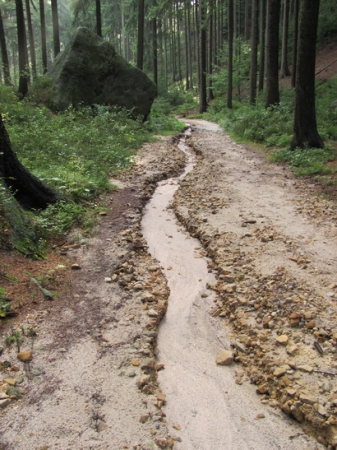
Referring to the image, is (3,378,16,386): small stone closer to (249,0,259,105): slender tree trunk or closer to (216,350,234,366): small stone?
(216,350,234,366): small stone

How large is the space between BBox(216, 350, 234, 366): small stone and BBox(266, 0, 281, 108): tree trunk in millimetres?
14510

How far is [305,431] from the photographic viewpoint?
3.11 m

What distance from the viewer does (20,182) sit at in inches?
256

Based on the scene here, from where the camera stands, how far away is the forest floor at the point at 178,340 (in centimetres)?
306

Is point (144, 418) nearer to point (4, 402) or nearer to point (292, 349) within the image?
point (4, 402)

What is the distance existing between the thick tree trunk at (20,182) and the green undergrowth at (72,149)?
0.76ft

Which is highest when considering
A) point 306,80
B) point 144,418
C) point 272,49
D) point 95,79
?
point 272,49

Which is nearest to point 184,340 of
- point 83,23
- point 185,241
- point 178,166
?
point 185,241

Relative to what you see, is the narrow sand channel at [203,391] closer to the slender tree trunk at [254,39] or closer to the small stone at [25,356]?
the small stone at [25,356]

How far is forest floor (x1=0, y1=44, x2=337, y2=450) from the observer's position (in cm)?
306

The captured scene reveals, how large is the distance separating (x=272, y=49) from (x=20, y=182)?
13005mm

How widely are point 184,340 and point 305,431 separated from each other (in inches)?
61.9

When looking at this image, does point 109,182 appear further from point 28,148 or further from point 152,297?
point 152,297

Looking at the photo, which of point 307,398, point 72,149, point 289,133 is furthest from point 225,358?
point 289,133
